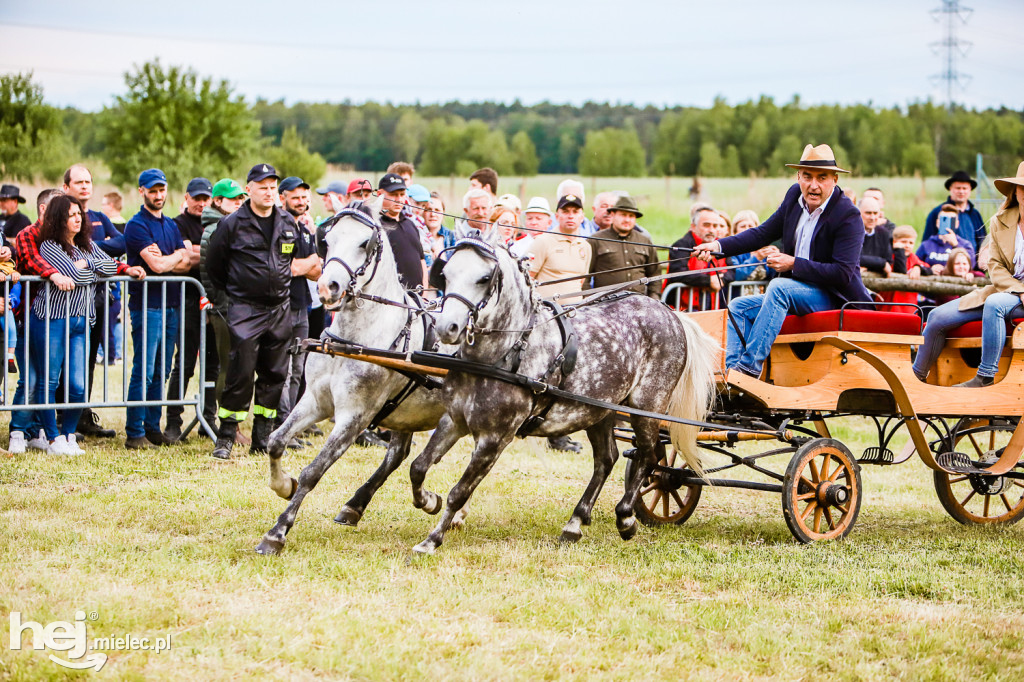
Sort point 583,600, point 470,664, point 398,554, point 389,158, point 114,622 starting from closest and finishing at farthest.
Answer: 1. point 470,664
2. point 114,622
3. point 583,600
4. point 398,554
5. point 389,158

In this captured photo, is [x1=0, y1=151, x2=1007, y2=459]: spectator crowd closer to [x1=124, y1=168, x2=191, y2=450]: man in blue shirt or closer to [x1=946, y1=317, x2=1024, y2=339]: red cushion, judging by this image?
[x1=124, y1=168, x2=191, y2=450]: man in blue shirt

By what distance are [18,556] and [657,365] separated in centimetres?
398

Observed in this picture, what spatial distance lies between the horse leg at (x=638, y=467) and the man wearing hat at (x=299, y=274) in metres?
3.61

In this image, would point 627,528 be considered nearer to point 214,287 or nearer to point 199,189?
point 214,287

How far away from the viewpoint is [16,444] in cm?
900

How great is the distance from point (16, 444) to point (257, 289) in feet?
8.36

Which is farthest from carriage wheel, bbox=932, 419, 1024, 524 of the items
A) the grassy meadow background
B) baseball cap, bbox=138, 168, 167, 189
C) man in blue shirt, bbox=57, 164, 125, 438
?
baseball cap, bbox=138, 168, 167, 189

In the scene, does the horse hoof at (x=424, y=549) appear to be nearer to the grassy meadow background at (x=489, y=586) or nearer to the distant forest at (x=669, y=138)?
the grassy meadow background at (x=489, y=586)

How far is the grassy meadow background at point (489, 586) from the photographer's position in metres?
4.40

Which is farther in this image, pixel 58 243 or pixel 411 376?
pixel 58 243

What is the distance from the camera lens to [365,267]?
6.30 meters

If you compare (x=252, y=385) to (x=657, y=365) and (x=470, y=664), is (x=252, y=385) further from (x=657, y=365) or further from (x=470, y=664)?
(x=470, y=664)

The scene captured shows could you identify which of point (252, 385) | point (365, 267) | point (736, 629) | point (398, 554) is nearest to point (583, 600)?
point (736, 629)

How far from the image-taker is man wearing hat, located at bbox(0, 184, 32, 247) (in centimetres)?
1122
